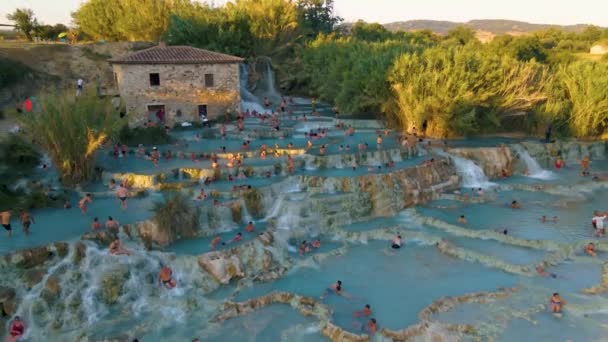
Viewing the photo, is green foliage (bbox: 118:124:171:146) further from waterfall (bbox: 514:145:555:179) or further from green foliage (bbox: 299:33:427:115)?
waterfall (bbox: 514:145:555:179)

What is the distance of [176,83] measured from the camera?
32.2 meters

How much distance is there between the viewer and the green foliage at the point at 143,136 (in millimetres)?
28547

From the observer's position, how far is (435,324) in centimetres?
1406

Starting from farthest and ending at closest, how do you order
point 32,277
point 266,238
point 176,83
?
point 176,83 → point 266,238 → point 32,277

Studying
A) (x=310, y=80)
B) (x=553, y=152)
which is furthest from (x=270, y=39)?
(x=553, y=152)

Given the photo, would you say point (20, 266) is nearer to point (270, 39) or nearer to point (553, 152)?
point (553, 152)

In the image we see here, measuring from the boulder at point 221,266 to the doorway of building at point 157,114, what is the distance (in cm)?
1751

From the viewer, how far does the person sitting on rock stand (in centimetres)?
1342

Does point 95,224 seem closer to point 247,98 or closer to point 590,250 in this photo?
point 590,250

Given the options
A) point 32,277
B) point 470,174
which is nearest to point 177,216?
point 32,277

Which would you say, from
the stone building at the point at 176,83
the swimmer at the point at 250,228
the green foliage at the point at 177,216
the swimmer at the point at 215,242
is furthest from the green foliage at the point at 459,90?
the swimmer at the point at 215,242

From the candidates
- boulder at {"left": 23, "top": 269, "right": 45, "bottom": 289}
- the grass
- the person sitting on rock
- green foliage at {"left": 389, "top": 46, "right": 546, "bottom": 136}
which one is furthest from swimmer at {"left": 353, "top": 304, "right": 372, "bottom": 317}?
the grass

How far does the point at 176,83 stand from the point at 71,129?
1172cm

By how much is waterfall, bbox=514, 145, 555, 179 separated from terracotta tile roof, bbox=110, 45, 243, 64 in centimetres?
1884
